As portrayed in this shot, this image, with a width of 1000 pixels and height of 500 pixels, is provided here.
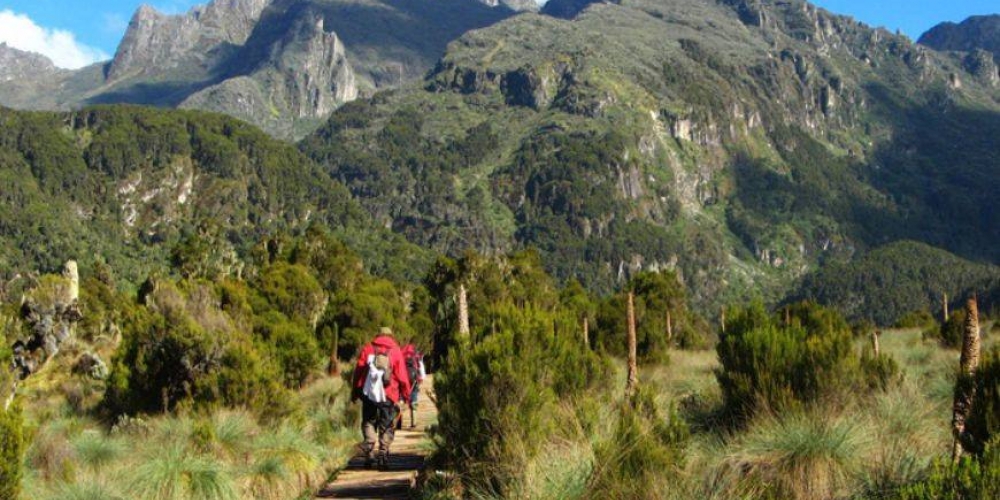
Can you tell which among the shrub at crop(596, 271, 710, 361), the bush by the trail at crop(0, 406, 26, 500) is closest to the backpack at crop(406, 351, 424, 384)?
the shrub at crop(596, 271, 710, 361)

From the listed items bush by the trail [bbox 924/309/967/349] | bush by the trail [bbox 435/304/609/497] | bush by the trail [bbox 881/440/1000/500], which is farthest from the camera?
bush by the trail [bbox 924/309/967/349]

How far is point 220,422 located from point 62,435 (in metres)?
3.07

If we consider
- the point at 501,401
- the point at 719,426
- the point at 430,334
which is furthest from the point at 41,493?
the point at 430,334

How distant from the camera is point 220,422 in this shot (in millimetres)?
14141

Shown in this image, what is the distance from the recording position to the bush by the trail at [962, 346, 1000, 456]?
23.3 feet

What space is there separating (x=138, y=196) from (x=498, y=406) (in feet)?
575

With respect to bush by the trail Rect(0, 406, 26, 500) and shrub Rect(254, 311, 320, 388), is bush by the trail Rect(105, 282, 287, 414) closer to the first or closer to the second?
bush by the trail Rect(0, 406, 26, 500)

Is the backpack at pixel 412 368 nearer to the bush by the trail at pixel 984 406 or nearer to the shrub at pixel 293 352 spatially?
the shrub at pixel 293 352

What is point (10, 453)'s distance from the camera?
347 inches

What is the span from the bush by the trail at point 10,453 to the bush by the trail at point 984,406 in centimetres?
803

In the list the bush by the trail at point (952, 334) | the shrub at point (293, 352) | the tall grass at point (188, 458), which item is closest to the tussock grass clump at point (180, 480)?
the tall grass at point (188, 458)

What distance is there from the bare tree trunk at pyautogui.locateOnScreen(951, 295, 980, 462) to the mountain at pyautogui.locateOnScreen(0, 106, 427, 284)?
127844 mm

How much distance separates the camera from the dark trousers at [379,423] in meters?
12.6

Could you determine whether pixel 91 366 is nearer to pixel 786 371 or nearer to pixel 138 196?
pixel 786 371
